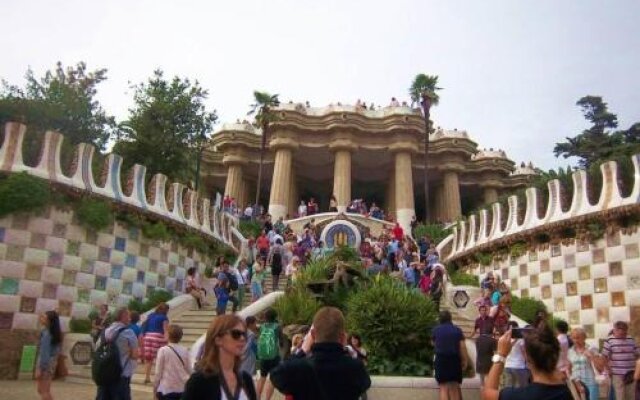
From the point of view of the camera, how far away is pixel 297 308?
13188 millimetres

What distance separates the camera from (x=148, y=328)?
9516mm

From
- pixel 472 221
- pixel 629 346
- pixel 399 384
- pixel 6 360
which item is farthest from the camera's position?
pixel 472 221

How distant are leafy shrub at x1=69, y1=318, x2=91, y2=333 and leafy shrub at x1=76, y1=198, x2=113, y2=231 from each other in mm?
2353

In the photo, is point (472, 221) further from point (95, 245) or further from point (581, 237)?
point (95, 245)

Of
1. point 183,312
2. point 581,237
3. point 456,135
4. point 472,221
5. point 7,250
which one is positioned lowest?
point 183,312

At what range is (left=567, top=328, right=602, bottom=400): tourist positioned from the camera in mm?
7379

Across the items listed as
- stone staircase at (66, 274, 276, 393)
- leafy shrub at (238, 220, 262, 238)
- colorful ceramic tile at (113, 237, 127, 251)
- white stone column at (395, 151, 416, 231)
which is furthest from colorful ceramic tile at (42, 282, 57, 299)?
white stone column at (395, 151, 416, 231)

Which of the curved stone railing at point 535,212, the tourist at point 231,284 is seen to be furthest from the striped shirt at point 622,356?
the tourist at point 231,284

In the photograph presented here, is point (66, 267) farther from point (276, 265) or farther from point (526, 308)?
point (526, 308)

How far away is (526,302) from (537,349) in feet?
46.0

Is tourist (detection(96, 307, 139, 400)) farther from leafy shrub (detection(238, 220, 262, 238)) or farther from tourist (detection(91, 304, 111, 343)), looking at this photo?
leafy shrub (detection(238, 220, 262, 238))

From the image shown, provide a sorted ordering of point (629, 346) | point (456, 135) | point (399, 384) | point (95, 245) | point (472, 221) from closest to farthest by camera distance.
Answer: point (629, 346)
point (399, 384)
point (95, 245)
point (472, 221)
point (456, 135)

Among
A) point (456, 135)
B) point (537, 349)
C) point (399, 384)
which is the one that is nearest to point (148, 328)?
point (399, 384)

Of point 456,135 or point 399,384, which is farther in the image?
point 456,135
